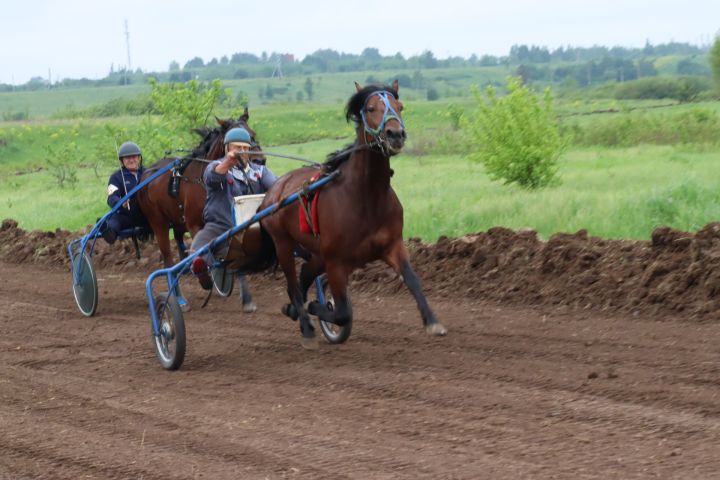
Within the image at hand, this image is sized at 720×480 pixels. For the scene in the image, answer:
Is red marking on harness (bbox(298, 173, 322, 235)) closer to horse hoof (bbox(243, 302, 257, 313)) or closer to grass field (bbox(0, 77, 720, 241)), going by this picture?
horse hoof (bbox(243, 302, 257, 313))

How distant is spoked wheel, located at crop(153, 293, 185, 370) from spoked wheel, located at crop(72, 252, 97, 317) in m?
2.75

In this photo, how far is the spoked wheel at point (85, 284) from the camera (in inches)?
443

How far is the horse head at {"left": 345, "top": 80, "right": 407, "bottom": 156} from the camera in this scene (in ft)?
23.3

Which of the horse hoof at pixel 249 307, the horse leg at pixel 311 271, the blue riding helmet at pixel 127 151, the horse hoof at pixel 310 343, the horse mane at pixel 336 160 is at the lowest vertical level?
the horse hoof at pixel 249 307

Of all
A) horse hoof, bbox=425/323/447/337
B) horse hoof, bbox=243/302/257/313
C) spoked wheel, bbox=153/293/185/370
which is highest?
horse hoof, bbox=425/323/447/337

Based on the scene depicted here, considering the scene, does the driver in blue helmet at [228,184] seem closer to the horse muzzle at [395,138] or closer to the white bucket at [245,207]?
the white bucket at [245,207]

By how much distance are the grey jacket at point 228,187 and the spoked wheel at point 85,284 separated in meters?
2.19

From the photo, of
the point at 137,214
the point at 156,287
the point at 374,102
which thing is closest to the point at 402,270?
the point at 374,102

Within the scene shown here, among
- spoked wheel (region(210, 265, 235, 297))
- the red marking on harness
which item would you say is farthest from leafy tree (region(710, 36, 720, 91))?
the red marking on harness

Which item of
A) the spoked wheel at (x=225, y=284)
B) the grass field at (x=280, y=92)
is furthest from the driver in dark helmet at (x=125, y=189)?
the grass field at (x=280, y=92)

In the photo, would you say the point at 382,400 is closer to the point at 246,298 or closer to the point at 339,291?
the point at 339,291

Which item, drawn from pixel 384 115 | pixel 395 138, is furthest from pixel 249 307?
pixel 395 138

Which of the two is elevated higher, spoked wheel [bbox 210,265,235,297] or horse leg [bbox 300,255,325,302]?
horse leg [bbox 300,255,325,302]

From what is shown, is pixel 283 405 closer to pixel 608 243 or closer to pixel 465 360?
pixel 465 360
